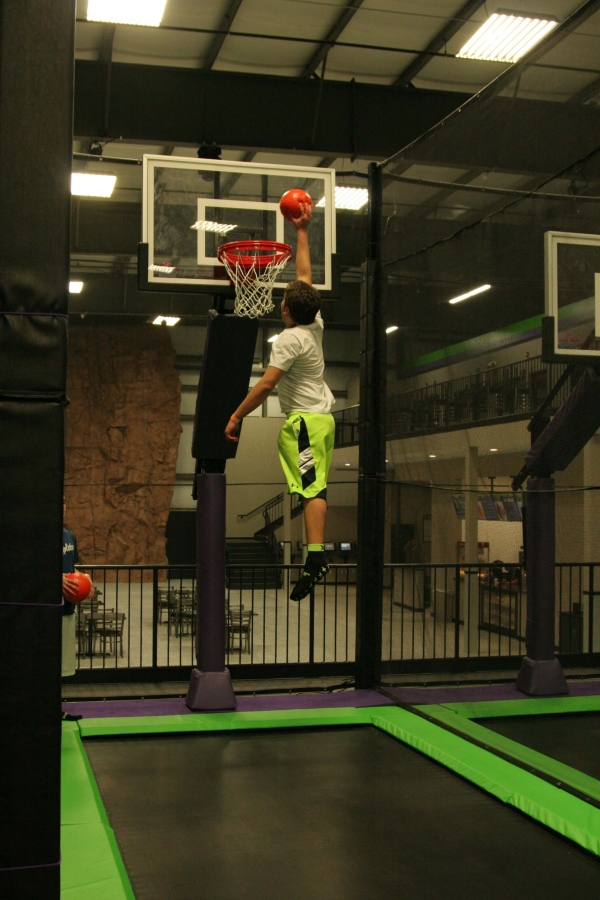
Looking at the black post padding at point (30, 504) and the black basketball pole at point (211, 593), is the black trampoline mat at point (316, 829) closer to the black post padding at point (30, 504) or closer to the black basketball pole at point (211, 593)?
the black basketball pole at point (211, 593)

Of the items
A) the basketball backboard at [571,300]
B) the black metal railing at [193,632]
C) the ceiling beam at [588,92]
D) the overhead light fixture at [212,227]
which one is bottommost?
the black metal railing at [193,632]

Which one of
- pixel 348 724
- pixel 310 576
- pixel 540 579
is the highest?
pixel 310 576

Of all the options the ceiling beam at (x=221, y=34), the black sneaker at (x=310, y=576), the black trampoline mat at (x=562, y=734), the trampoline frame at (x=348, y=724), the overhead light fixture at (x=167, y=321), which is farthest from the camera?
the overhead light fixture at (x=167, y=321)

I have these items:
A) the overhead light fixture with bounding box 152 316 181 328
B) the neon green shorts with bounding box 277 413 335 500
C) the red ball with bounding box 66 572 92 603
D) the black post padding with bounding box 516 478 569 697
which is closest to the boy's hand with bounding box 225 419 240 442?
the neon green shorts with bounding box 277 413 335 500

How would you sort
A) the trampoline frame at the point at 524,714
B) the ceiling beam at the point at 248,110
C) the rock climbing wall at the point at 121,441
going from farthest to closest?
the rock climbing wall at the point at 121,441
the ceiling beam at the point at 248,110
the trampoline frame at the point at 524,714

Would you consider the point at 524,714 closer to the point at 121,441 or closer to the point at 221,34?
the point at 221,34

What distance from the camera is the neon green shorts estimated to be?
392cm

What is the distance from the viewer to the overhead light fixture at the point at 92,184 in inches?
362

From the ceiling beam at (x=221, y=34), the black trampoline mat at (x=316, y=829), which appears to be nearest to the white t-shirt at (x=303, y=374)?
the black trampoline mat at (x=316, y=829)

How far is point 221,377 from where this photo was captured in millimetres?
5508

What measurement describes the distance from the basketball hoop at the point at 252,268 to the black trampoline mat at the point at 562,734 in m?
2.82

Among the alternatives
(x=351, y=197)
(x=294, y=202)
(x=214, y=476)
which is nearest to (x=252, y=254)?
(x=294, y=202)

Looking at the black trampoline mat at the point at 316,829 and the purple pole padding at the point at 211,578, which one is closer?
the black trampoline mat at the point at 316,829

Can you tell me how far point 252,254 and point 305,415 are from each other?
168 centimetres
